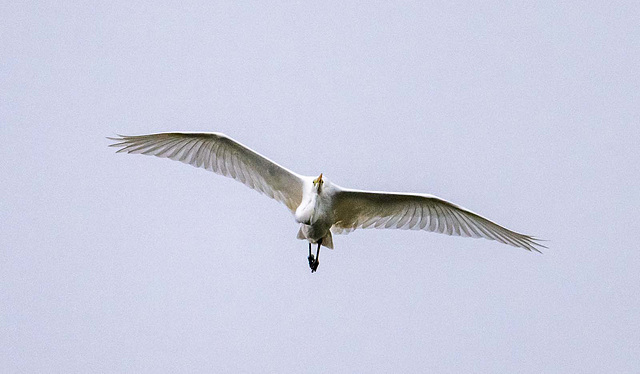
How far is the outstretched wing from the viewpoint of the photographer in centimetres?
1864

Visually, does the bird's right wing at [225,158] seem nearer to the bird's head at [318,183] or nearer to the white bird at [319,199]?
the white bird at [319,199]

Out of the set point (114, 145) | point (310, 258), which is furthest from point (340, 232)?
Result: point (114, 145)

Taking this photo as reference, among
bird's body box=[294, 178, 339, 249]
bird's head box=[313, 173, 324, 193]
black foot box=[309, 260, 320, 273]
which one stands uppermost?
bird's head box=[313, 173, 324, 193]

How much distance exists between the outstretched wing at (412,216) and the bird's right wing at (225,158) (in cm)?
80

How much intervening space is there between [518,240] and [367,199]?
2.40 m

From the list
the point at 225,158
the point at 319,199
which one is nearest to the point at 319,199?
the point at 319,199

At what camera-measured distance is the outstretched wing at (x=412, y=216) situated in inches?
734

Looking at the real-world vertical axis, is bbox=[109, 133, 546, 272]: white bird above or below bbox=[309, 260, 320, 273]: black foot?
above

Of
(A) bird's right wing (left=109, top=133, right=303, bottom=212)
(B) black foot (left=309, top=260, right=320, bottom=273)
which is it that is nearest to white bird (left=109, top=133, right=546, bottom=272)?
(A) bird's right wing (left=109, top=133, right=303, bottom=212)

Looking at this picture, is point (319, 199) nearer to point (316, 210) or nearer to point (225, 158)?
point (316, 210)

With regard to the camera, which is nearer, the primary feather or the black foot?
the primary feather

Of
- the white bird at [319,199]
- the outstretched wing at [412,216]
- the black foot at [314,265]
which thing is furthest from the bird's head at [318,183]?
the black foot at [314,265]

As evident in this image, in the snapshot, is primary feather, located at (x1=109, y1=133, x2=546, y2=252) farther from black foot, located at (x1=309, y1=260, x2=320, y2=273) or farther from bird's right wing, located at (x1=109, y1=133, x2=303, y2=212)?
Result: black foot, located at (x1=309, y1=260, x2=320, y2=273)

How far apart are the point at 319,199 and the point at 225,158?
1.70m
